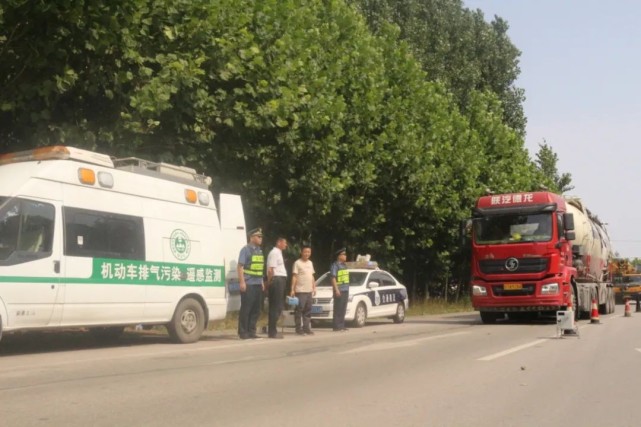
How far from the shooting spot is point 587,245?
27734 mm

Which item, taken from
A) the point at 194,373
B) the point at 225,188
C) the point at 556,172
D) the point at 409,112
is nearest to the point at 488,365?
the point at 194,373

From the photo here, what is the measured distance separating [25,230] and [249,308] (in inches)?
206

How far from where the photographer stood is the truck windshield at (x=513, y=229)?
73.4 ft

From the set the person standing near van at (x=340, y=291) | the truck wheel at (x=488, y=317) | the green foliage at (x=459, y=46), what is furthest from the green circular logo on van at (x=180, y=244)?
the green foliage at (x=459, y=46)

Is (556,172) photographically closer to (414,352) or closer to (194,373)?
(414,352)

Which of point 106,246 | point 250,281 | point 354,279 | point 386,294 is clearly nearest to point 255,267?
point 250,281

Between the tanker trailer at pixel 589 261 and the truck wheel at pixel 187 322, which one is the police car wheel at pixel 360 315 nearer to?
the tanker trailer at pixel 589 261

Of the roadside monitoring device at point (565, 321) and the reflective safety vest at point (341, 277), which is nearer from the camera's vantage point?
the roadside monitoring device at point (565, 321)

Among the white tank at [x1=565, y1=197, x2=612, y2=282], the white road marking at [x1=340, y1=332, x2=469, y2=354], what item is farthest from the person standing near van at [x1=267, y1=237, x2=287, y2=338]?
the white tank at [x1=565, y1=197, x2=612, y2=282]

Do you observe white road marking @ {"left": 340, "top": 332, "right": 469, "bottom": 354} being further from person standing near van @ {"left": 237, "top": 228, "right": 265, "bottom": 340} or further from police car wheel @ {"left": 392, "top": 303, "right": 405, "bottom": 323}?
police car wheel @ {"left": 392, "top": 303, "right": 405, "bottom": 323}

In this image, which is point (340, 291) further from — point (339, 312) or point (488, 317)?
point (488, 317)

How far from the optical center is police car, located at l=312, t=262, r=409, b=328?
2117 cm

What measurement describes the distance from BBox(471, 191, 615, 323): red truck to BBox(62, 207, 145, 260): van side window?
469 inches

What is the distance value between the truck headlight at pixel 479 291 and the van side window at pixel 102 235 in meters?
11.9
